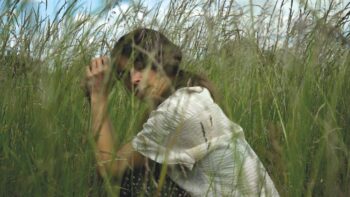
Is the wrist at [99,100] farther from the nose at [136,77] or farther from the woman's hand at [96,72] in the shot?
the nose at [136,77]

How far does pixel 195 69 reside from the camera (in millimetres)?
2287

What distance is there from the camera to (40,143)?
122cm

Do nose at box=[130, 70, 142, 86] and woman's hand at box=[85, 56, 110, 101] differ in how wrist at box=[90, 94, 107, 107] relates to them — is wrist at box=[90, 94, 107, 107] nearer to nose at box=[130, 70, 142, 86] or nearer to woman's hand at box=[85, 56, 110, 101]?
woman's hand at box=[85, 56, 110, 101]

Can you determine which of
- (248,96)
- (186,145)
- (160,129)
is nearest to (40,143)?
(160,129)

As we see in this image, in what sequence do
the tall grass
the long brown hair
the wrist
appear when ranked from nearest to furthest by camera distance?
the wrist → the tall grass → the long brown hair

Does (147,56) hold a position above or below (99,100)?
above

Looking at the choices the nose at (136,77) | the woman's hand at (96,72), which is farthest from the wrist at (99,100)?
the nose at (136,77)

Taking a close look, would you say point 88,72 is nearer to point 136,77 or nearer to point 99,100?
point 136,77

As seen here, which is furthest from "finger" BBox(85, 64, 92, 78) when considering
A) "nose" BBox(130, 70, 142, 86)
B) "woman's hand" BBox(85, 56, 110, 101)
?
"nose" BBox(130, 70, 142, 86)

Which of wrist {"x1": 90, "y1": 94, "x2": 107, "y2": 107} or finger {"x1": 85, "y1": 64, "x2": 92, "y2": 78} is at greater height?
finger {"x1": 85, "y1": 64, "x2": 92, "y2": 78}

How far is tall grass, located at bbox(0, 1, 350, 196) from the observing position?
1281 mm

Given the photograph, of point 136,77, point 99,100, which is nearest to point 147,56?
point 136,77

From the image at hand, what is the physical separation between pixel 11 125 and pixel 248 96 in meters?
0.86

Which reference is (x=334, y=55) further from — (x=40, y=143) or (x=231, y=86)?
(x=40, y=143)
